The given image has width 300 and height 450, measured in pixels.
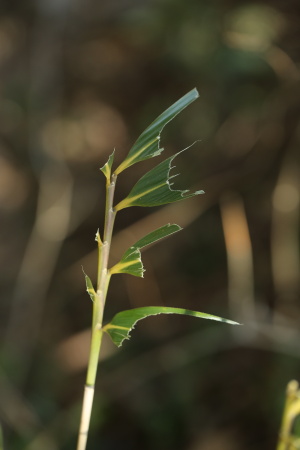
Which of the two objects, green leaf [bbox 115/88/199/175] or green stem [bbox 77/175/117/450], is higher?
green leaf [bbox 115/88/199/175]

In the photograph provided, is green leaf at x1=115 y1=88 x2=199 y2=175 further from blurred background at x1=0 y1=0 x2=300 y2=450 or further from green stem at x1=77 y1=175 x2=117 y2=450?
blurred background at x1=0 y1=0 x2=300 y2=450

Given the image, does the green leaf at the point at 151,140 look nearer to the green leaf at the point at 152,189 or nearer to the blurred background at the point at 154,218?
the green leaf at the point at 152,189

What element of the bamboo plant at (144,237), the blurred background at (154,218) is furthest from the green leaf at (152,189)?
the blurred background at (154,218)

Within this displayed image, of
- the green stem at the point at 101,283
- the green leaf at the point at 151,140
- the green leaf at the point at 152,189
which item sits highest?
the green leaf at the point at 151,140

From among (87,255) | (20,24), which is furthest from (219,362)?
(20,24)

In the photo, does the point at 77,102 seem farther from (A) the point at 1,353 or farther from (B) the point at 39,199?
(A) the point at 1,353

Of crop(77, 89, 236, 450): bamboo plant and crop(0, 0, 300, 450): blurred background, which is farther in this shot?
crop(0, 0, 300, 450): blurred background

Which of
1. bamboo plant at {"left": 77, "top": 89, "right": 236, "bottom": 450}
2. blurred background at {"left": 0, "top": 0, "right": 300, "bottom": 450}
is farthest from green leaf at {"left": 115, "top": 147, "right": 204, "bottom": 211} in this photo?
blurred background at {"left": 0, "top": 0, "right": 300, "bottom": 450}

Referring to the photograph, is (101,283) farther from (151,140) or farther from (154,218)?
(154,218)

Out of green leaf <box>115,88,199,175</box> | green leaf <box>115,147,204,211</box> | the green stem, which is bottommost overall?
the green stem
